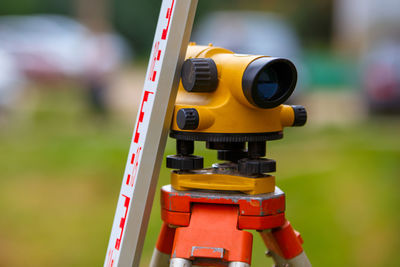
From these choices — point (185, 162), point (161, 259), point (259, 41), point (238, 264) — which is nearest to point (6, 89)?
point (259, 41)

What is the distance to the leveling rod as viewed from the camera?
119 cm

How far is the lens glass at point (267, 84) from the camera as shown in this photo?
1.17 meters

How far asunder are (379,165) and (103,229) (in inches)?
67.8

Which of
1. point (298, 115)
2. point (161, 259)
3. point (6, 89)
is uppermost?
point (6, 89)

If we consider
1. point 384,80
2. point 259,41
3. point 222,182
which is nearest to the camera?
point 222,182

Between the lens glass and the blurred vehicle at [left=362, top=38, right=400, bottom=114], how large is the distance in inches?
270

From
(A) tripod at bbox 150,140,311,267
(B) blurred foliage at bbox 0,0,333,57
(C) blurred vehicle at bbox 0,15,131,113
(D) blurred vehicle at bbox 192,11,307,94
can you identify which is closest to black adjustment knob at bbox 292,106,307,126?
(A) tripod at bbox 150,140,311,267

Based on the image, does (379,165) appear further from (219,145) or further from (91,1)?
(91,1)

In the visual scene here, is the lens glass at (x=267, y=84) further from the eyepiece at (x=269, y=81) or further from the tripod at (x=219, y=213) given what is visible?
the tripod at (x=219, y=213)

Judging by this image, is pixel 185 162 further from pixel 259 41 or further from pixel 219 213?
pixel 259 41

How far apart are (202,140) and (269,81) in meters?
0.17

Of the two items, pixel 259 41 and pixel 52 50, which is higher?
pixel 52 50

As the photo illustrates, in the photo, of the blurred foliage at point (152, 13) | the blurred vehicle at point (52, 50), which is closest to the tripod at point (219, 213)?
the blurred vehicle at point (52, 50)

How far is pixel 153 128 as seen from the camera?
3.95 ft
